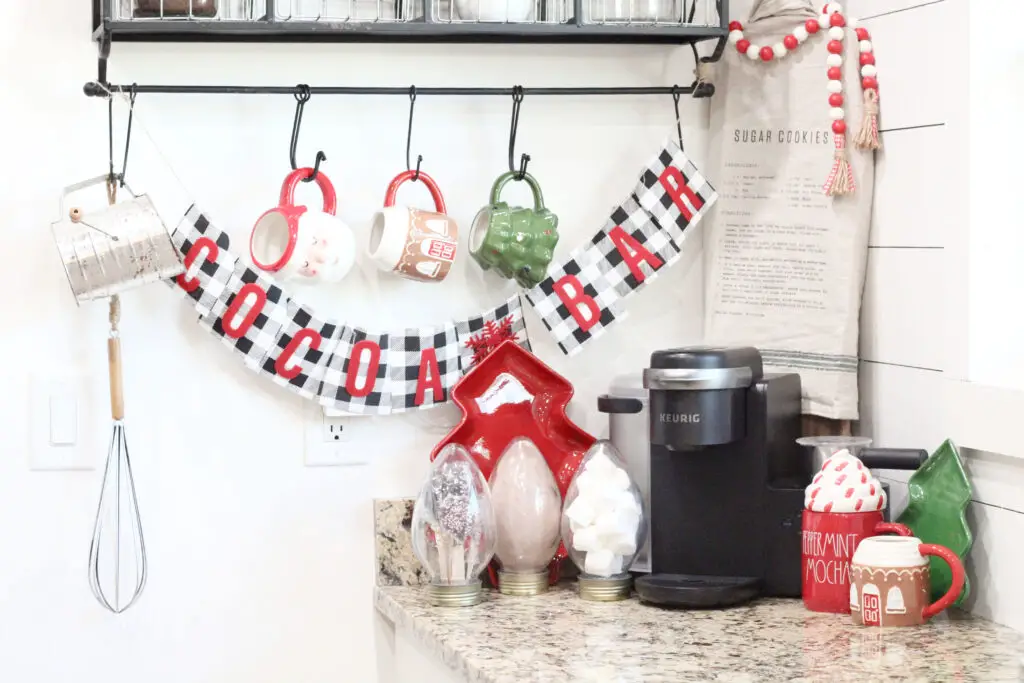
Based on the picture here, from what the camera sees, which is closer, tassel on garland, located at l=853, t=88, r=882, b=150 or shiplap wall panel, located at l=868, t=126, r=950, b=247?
shiplap wall panel, located at l=868, t=126, r=950, b=247

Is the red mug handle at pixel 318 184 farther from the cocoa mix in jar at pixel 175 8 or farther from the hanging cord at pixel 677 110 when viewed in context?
the hanging cord at pixel 677 110

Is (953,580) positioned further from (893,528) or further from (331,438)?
(331,438)

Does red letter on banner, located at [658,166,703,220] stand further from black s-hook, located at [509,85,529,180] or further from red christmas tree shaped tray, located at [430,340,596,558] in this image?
red christmas tree shaped tray, located at [430,340,596,558]

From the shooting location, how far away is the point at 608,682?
4.57ft

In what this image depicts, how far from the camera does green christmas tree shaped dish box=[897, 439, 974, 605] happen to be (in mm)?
1628

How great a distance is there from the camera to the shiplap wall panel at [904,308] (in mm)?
1730

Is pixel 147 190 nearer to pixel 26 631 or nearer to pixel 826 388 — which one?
pixel 26 631

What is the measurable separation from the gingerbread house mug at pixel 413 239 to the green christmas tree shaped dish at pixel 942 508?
0.71 metres

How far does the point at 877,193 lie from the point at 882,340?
0.21 m

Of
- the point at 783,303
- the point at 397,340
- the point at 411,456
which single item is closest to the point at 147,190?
the point at 397,340

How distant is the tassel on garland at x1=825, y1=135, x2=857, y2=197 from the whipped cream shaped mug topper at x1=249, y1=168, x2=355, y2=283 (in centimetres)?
69

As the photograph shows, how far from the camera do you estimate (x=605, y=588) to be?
69.3 inches

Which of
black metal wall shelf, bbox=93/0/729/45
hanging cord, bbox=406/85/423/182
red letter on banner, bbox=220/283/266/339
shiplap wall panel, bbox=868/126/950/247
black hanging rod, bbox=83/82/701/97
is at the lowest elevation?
red letter on banner, bbox=220/283/266/339

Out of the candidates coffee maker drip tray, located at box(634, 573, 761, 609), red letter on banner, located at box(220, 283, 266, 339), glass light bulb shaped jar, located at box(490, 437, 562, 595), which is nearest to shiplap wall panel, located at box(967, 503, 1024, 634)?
coffee maker drip tray, located at box(634, 573, 761, 609)
